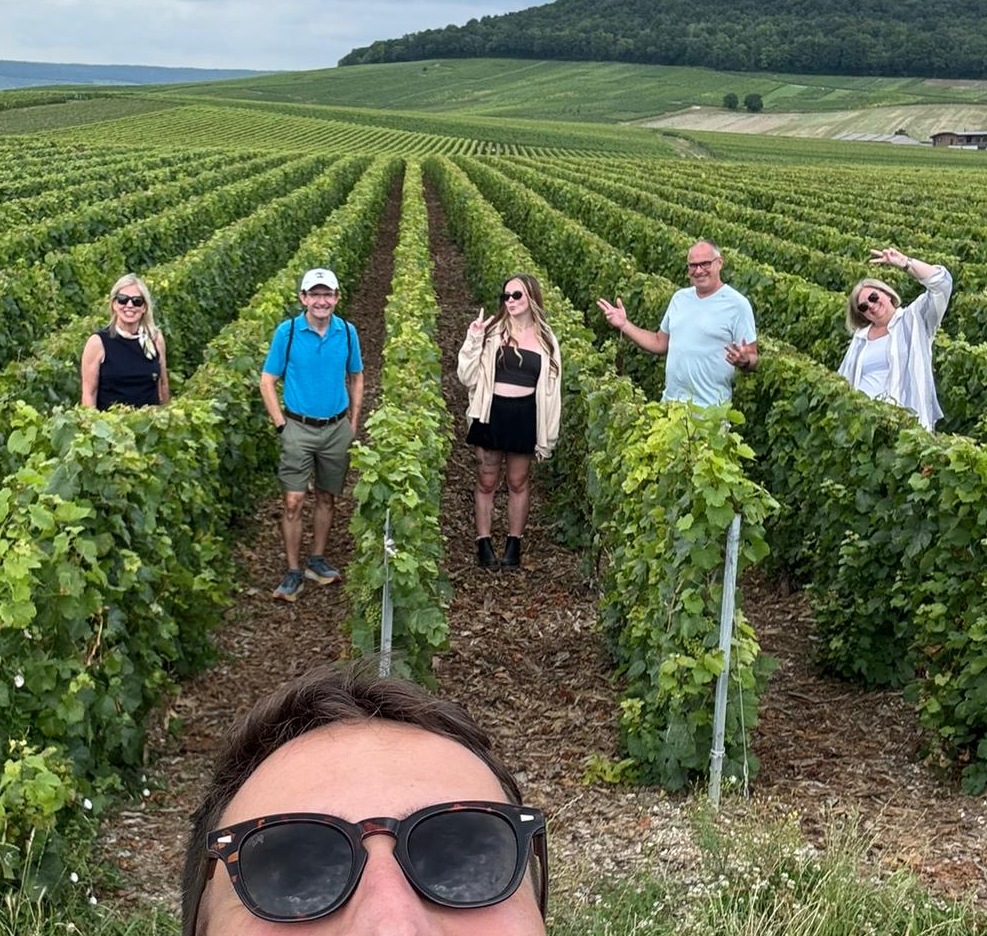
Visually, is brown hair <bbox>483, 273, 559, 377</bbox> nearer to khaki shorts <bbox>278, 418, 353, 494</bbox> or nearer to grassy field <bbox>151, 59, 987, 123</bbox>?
khaki shorts <bbox>278, 418, 353, 494</bbox>

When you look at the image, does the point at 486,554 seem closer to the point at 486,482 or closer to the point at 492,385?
the point at 486,482

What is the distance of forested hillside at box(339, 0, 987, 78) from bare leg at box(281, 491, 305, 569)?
146m

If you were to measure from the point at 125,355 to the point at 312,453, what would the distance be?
4.85 ft

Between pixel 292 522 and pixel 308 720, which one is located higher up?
pixel 308 720

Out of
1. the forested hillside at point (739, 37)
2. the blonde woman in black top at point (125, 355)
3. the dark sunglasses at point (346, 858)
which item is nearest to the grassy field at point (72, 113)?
the blonde woman in black top at point (125, 355)

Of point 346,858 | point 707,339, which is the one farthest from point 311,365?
point 346,858

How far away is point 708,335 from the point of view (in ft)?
25.1

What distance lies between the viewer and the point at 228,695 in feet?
21.8

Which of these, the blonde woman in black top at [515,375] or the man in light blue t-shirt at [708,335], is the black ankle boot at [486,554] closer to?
the blonde woman in black top at [515,375]

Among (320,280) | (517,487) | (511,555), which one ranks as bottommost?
(511,555)

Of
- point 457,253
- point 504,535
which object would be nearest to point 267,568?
point 504,535

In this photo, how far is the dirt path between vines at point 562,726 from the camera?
477cm

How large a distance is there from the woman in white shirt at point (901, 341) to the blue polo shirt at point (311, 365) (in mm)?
3594

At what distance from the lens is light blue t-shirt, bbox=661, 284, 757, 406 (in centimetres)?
764
